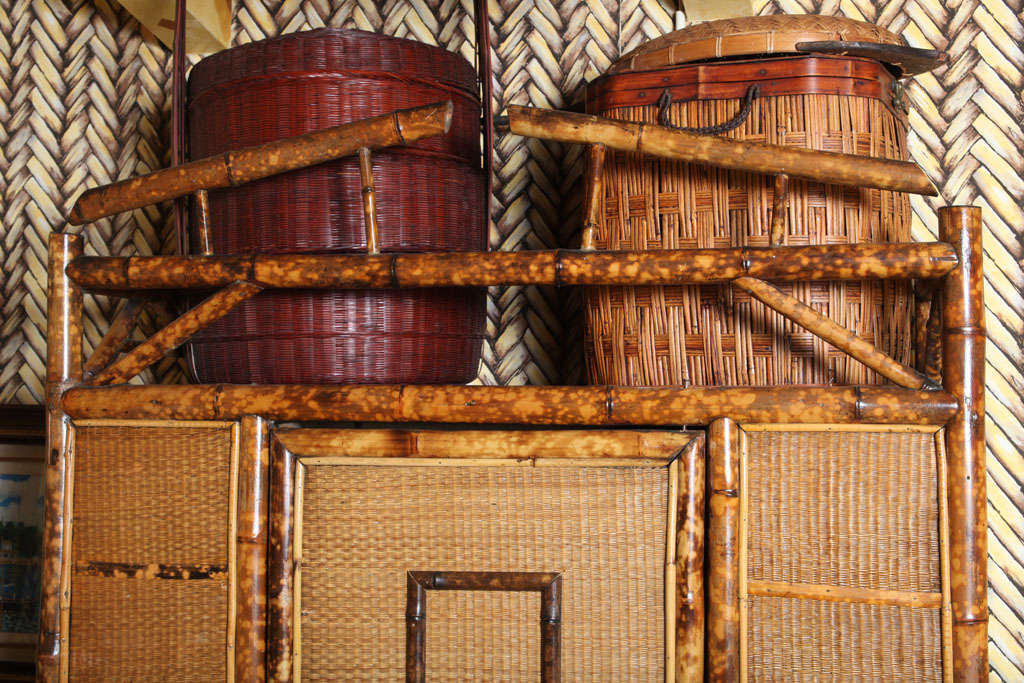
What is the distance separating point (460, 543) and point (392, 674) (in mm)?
249

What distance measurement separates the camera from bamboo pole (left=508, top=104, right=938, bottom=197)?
4.35ft

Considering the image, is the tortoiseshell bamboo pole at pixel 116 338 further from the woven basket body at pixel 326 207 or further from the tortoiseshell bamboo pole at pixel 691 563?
the tortoiseshell bamboo pole at pixel 691 563

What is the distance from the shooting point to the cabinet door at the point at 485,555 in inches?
53.8

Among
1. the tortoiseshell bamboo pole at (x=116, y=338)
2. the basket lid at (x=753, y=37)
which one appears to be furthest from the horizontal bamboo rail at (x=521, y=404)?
Result: the basket lid at (x=753, y=37)

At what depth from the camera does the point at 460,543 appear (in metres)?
1.42

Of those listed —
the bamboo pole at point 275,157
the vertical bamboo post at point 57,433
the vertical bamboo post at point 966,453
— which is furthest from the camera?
the vertical bamboo post at point 57,433

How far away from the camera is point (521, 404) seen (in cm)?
140

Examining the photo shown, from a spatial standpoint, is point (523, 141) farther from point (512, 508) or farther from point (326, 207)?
point (512, 508)

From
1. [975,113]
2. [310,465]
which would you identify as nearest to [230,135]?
[310,465]

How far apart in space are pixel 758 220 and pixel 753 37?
12.4 inches

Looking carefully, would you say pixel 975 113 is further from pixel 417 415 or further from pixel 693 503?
pixel 417 415

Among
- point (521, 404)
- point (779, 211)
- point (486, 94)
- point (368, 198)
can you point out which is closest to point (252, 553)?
point (521, 404)

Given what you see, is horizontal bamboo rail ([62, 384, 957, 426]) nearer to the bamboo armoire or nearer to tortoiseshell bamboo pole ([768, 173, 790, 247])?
the bamboo armoire

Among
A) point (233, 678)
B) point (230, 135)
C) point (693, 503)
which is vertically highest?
point (230, 135)
